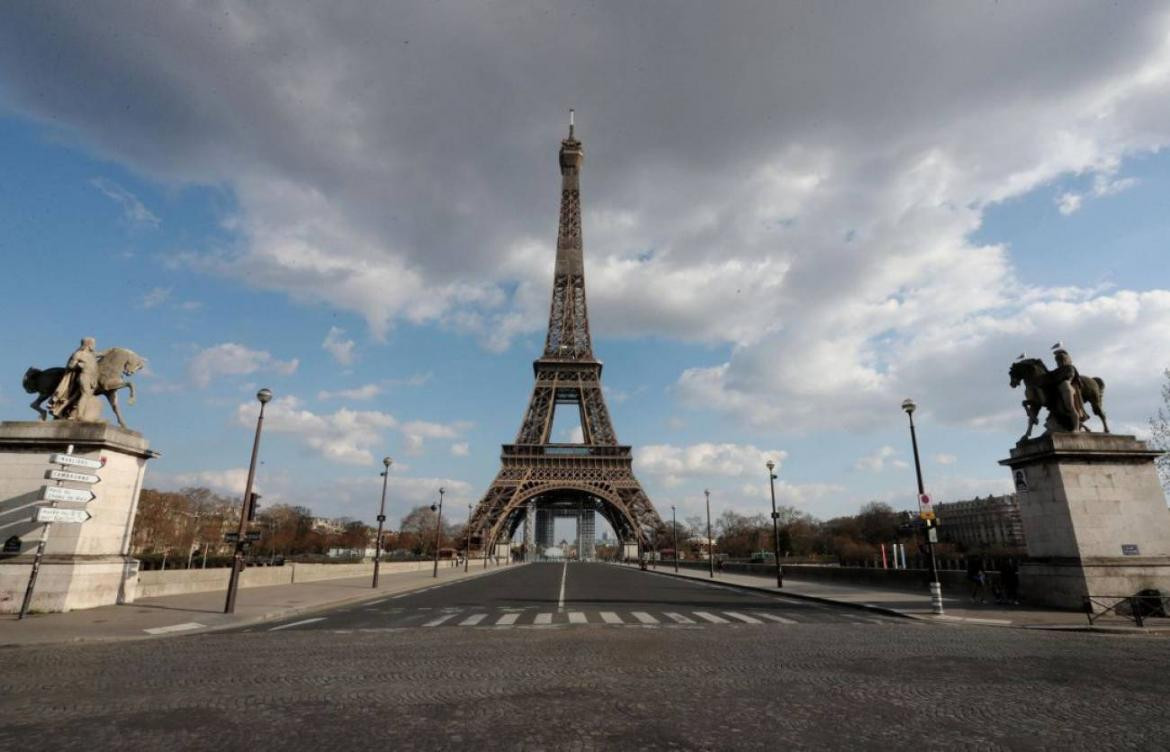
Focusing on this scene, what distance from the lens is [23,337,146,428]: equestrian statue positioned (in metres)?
17.6

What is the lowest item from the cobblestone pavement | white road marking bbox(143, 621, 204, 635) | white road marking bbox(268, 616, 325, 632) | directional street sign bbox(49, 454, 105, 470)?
white road marking bbox(268, 616, 325, 632)

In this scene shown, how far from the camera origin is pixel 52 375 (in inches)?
709

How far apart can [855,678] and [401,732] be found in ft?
20.4

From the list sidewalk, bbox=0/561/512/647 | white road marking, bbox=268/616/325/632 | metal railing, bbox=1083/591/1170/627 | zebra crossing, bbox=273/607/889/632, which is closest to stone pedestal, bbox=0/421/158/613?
sidewalk, bbox=0/561/512/647

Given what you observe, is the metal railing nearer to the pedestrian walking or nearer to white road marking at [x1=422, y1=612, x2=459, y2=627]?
the pedestrian walking

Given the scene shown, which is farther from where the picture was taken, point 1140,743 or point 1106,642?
point 1106,642

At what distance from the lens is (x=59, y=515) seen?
610 inches

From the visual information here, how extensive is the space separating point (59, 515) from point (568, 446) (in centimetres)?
6367

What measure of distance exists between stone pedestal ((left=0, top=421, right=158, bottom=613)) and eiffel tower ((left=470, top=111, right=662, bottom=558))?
5227 cm

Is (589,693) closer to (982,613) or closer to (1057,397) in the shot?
(982,613)

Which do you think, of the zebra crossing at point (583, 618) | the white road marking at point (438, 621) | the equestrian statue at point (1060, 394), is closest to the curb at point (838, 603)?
the zebra crossing at point (583, 618)

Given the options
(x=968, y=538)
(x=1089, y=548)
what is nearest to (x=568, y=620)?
(x=1089, y=548)

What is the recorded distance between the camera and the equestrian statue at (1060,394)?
18297mm

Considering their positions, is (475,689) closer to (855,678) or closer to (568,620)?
(855,678)
